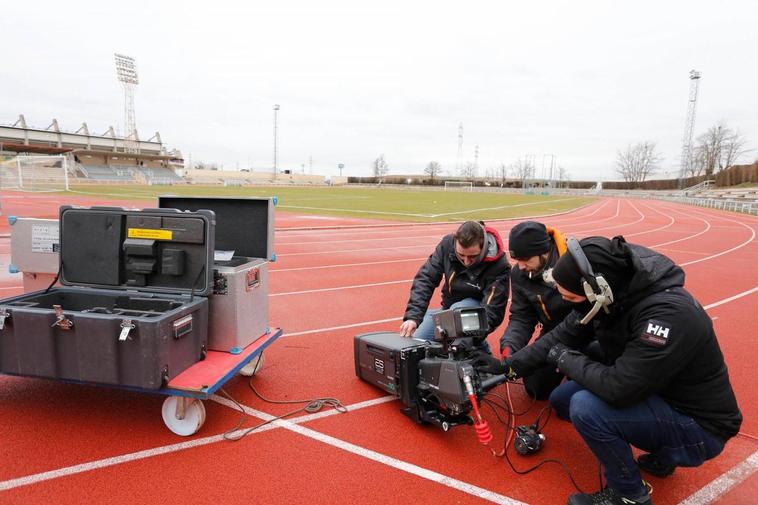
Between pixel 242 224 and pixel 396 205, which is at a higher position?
pixel 242 224

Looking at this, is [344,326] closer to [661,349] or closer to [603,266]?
[603,266]

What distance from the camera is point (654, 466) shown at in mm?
2693

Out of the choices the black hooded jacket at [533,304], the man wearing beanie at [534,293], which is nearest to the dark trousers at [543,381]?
the man wearing beanie at [534,293]

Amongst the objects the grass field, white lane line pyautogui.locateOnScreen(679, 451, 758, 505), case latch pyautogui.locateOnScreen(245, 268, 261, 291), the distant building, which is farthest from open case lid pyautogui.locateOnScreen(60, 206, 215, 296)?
the distant building

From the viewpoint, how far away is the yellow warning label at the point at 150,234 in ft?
10.4

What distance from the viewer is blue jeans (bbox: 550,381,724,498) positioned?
2.21 metres

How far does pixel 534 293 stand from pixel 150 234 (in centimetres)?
289

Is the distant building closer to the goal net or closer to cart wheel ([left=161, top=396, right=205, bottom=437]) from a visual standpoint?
the goal net

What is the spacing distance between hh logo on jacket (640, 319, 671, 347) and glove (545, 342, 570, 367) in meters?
0.49

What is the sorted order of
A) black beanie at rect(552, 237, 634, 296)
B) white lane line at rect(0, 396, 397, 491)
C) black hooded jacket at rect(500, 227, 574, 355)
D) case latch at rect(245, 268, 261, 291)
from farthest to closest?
case latch at rect(245, 268, 261, 291)
black hooded jacket at rect(500, 227, 574, 355)
white lane line at rect(0, 396, 397, 491)
black beanie at rect(552, 237, 634, 296)

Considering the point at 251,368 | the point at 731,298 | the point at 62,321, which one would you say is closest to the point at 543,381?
the point at 251,368

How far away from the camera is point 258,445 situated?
285 centimetres

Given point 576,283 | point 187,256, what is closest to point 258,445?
point 187,256

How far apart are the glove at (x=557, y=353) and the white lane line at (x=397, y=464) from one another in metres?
0.79
